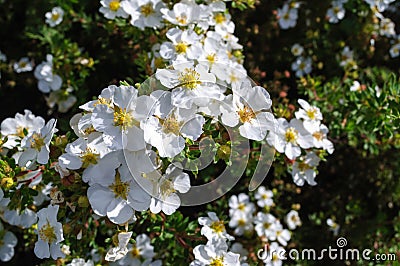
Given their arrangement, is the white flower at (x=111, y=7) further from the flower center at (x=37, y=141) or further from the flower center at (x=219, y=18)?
the flower center at (x=37, y=141)

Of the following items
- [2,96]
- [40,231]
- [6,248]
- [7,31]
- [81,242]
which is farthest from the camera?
[7,31]

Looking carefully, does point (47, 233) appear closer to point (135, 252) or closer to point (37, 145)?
point (37, 145)

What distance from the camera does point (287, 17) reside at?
3.29m

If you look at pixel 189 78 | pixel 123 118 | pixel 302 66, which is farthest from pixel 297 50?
pixel 123 118

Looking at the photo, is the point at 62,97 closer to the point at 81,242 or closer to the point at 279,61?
the point at 81,242

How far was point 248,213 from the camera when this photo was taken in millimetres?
2754

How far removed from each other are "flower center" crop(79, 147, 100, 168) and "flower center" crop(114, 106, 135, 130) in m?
0.13

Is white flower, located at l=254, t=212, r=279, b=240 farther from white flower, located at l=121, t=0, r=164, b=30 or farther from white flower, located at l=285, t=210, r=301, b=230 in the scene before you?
white flower, located at l=121, t=0, r=164, b=30

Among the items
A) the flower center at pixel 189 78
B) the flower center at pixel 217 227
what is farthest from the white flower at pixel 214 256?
the flower center at pixel 189 78

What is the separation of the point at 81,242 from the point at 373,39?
2258mm

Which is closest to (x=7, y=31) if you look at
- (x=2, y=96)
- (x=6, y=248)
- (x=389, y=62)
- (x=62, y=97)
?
(x=2, y=96)

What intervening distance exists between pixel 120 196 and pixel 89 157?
0.16m

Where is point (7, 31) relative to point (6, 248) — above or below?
above

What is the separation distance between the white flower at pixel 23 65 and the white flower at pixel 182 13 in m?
1.07
